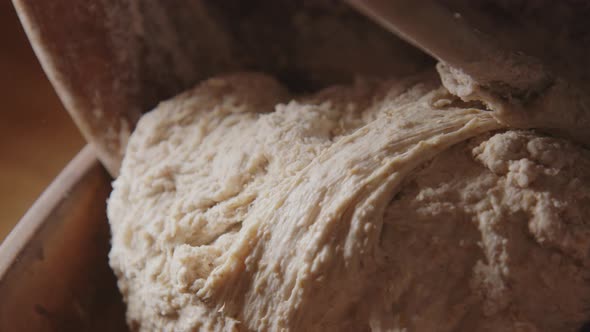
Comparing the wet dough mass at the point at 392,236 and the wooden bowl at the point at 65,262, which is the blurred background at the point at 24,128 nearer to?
the wooden bowl at the point at 65,262

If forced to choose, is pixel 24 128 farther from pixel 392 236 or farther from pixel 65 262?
pixel 392 236

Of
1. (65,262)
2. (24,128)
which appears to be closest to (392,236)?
(65,262)

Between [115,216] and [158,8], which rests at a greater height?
[158,8]

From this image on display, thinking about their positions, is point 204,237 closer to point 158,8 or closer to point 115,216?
point 115,216

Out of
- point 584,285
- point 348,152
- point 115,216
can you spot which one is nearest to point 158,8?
point 115,216

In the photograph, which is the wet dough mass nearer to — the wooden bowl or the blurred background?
the wooden bowl

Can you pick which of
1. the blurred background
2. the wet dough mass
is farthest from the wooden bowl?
the wet dough mass
